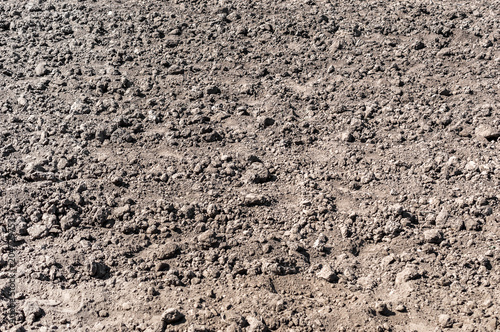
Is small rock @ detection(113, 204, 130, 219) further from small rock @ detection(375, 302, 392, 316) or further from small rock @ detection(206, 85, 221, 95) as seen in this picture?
small rock @ detection(375, 302, 392, 316)

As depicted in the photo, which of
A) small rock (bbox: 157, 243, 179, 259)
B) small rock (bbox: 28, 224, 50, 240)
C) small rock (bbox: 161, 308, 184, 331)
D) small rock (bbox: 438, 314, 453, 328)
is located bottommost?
small rock (bbox: 438, 314, 453, 328)

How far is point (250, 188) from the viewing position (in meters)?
4.55

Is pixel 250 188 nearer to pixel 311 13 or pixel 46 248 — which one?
pixel 46 248

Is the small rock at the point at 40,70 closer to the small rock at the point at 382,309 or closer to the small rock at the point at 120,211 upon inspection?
the small rock at the point at 120,211

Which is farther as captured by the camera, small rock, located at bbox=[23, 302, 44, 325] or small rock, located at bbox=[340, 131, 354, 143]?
small rock, located at bbox=[340, 131, 354, 143]

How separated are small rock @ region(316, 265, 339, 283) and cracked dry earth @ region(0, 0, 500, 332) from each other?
0.05ft

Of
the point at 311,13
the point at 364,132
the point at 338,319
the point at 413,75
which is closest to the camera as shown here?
the point at 338,319

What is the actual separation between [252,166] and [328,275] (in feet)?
4.08

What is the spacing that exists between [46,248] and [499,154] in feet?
11.4

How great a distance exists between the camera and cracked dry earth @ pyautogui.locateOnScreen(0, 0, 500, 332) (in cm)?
371

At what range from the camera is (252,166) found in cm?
474

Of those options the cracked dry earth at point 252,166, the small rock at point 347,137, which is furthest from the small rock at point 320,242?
the small rock at point 347,137

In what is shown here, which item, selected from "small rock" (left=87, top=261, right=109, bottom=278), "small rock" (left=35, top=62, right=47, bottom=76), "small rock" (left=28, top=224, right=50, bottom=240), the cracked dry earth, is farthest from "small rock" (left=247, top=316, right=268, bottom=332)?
"small rock" (left=35, top=62, right=47, bottom=76)

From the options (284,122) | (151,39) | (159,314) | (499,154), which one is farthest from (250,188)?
(151,39)
